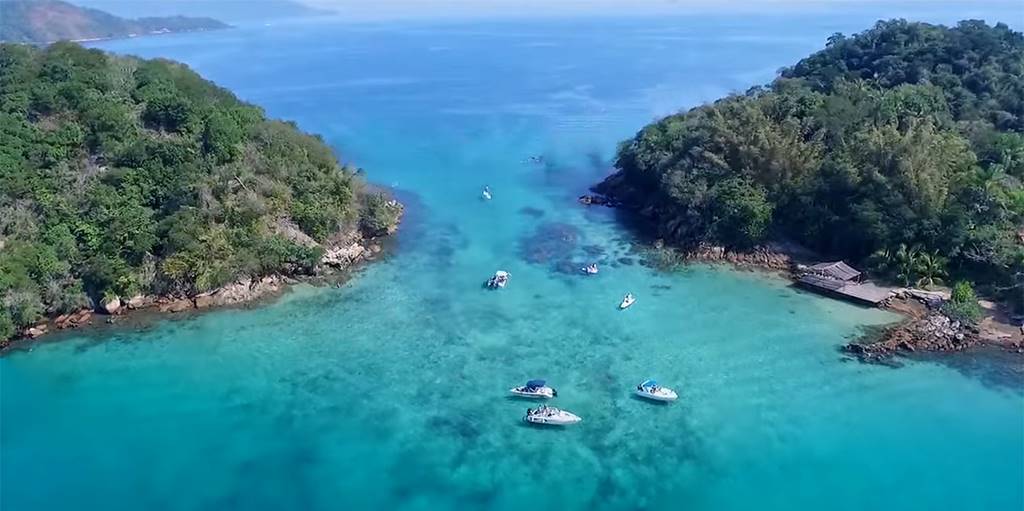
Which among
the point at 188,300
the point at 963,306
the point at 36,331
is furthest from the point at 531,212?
the point at 36,331

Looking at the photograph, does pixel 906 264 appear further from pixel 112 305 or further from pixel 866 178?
pixel 112 305

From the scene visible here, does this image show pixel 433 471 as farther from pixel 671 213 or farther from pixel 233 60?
pixel 233 60

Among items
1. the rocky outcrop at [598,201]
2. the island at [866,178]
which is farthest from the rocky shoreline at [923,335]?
the rocky outcrop at [598,201]

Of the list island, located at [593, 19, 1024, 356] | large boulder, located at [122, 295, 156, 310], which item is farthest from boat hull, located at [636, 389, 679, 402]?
large boulder, located at [122, 295, 156, 310]

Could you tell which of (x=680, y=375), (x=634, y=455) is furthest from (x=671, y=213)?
(x=634, y=455)

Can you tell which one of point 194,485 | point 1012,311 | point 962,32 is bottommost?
point 194,485
